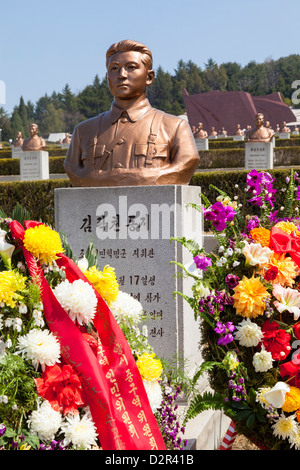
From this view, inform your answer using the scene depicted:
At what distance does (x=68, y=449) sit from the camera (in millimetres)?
1444

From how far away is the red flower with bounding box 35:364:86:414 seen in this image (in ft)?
4.87

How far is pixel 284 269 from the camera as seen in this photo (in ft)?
6.94

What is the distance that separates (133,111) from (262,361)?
262cm

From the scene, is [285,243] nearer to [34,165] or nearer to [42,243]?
[42,243]

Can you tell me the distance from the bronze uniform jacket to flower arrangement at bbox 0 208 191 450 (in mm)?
2175

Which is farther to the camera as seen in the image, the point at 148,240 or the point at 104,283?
the point at 148,240

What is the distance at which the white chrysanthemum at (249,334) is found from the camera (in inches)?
81.2

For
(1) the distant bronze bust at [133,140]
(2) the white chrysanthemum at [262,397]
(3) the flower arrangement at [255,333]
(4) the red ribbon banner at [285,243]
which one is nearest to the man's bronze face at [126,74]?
(1) the distant bronze bust at [133,140]

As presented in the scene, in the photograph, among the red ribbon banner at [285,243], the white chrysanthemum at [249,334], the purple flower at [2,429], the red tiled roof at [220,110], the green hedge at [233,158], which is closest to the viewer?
the purple flower at [2,429]

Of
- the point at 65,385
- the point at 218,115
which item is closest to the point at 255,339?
the point at 65,385

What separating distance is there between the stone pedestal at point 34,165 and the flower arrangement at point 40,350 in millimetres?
13460

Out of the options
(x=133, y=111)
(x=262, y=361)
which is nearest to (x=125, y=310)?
(x=262, y=361)

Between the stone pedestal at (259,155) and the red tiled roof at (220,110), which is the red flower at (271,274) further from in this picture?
the red tiled roof at (220,110)

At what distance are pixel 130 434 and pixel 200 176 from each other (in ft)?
27.5
